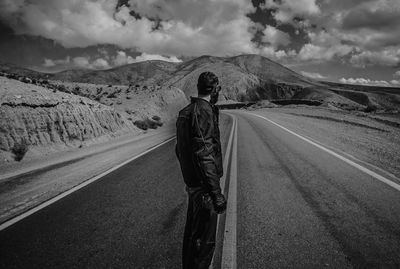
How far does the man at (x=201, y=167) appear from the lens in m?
Answer: 2.46

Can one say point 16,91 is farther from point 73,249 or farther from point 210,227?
point 210,227

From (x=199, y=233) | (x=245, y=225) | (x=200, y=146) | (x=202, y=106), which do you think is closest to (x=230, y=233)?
(x=245, y=225)

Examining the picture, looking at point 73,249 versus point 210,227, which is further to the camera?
point 73,249

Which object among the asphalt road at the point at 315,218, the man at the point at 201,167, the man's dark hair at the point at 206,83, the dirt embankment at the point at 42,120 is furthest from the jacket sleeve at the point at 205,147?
the dirt embankment at the point at 42,120

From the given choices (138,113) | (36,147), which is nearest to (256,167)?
(36,147)

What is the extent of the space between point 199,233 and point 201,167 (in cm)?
72

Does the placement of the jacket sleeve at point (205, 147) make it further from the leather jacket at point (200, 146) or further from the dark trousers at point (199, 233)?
the dark trousers at point (199, 233)

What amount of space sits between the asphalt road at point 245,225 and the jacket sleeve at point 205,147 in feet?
3.93

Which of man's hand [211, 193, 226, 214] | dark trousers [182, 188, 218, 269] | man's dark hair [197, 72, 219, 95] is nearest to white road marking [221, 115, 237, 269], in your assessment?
dark trousers [182, 188, 218, 269]

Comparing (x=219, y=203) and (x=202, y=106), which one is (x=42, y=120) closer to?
(x=202, y=106)

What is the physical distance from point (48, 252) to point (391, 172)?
23.4 feet

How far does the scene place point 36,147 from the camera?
10.7m

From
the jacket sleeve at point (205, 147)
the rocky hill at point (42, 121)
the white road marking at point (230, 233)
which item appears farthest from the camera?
the rocky hill at point (42, 121)

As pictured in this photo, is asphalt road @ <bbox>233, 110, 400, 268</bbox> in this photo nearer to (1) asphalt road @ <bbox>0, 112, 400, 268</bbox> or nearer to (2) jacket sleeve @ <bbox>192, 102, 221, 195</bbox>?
(1) asphalt road @ <bbox>0, 112, 400, 268</bbox>
